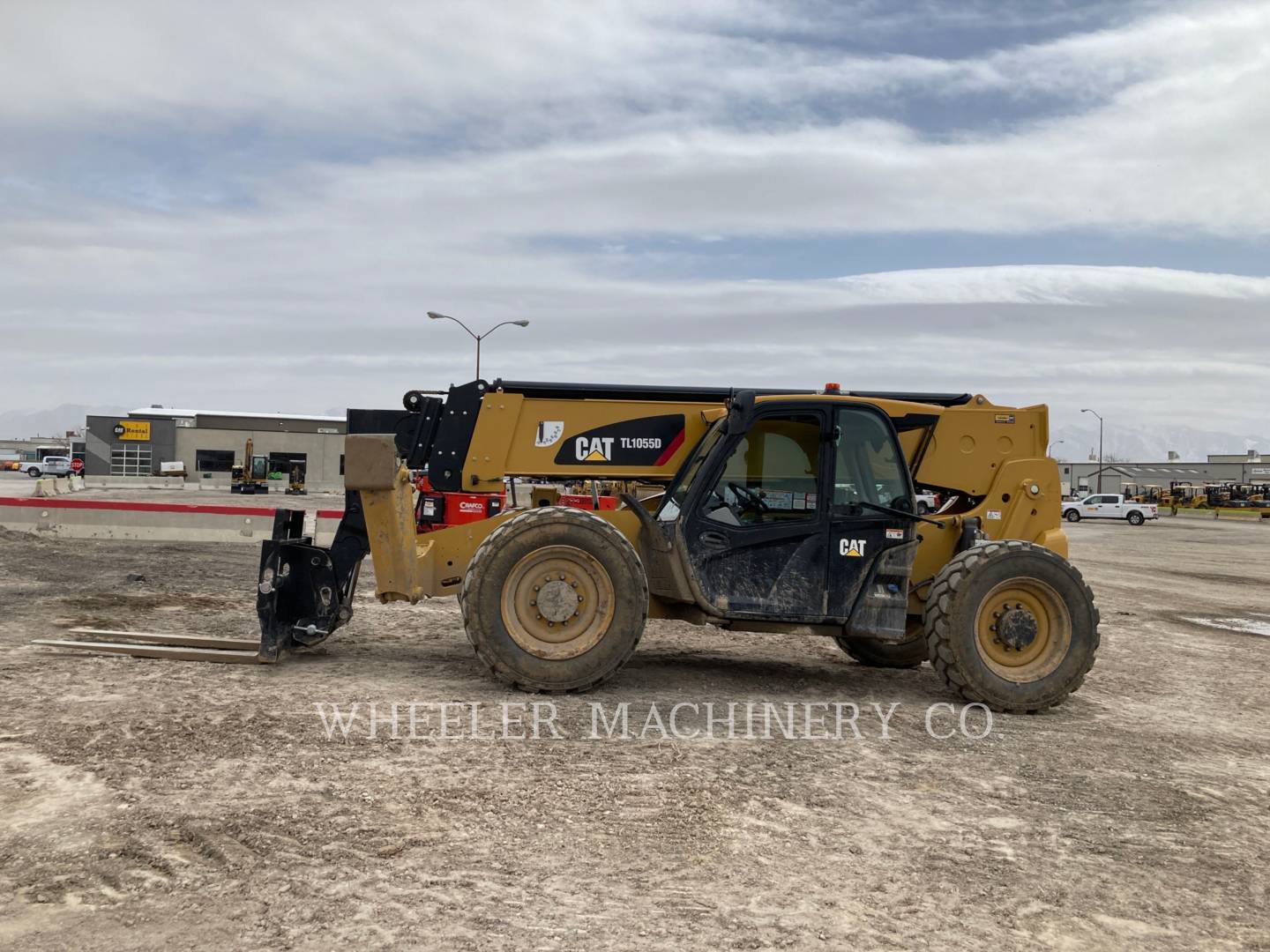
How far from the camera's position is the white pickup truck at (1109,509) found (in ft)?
187

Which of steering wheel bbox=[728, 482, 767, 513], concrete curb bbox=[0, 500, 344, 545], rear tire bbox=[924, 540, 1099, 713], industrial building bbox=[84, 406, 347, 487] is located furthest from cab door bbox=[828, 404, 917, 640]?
industrial building bbox=[84, 406, 347, 487]

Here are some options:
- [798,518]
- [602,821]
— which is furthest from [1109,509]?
[602,821]

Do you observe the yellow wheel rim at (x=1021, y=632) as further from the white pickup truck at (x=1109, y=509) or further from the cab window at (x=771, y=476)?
the white pickup truck at (x=1109, y=509)

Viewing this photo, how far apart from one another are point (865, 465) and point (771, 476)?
71 cm

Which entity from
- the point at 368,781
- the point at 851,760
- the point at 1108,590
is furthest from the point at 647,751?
the point at 1108,590

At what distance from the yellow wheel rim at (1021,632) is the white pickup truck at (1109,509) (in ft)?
172

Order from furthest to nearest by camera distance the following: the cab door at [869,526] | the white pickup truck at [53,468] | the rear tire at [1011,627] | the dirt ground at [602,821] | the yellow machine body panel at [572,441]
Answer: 1. the white pickup truck at [53,468]
2. the yellow machine body panel at [572,441]
3. the cab door at [869,526]
4. the rear tire at [1011,627]
5. the dirt ground at [602,821]

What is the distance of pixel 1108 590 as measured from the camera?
18219 mm

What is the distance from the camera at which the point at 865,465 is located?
26.4 feet

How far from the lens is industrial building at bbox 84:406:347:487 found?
7812 cm

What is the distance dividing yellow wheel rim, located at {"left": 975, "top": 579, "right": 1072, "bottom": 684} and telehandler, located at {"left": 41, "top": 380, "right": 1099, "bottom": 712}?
0.01 m

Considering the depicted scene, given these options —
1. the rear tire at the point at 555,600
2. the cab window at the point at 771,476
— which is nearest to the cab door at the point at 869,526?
the cab window at the point at 771,476

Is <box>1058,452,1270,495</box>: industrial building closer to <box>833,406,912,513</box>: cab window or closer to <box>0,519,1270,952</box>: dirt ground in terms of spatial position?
<box>833,406,912,513</box>: cab window

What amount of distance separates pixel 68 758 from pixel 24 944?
213 cm
